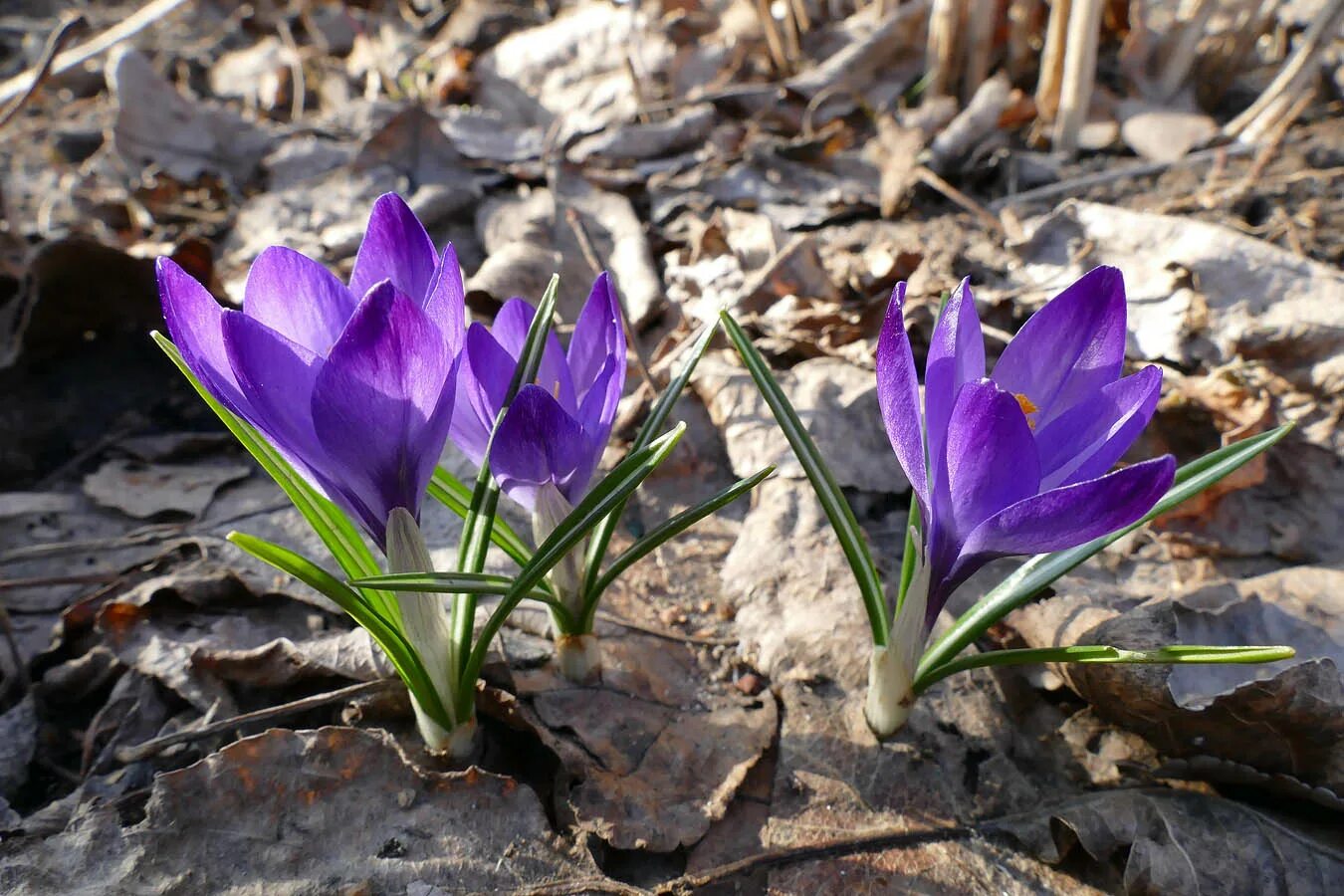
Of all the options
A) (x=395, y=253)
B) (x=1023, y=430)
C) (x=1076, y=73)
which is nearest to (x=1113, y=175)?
(x=1076, y=73)

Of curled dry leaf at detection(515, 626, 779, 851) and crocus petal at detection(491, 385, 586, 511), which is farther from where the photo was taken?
curled dry leaf at detection(515, 626, 779, 851)

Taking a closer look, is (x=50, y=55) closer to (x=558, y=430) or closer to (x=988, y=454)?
(x=558, y=430)

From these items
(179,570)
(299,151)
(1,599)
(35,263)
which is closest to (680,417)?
(179,570)

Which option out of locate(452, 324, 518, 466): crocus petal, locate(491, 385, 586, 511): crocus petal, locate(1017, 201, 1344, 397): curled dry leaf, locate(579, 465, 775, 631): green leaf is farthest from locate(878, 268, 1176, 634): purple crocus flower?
locate(1017, 201, 1344, 397): curled dry leaf

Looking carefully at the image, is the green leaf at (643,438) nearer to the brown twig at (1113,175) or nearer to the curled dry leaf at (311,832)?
the curled dry leaf at (311,832)

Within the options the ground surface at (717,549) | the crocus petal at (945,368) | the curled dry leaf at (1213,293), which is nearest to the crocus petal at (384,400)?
the ground surface at (717,549)

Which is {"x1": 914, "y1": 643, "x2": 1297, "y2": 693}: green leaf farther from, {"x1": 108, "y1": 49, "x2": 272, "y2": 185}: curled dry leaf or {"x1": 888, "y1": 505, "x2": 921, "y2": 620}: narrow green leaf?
{"x1": 108, "y1": 49, "x2": 272, "y2": 185}: curled dry leaf

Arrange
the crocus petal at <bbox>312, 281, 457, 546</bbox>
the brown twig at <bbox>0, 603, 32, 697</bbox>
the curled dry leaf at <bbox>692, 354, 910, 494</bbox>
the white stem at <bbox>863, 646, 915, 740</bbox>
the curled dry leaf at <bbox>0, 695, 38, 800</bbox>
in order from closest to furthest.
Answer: the crocus petal at <bbox>312, 281, 457, 546</bbox> < the white stem at <bbox>863, 646, 915, 740</bbox> < the curled dry leaf at <bbox>0, 695, 38, 800</bbox> < the brown twig at <bbox>0, 603, 32, 697</bbox> < the curled dry leaf at <bbox>692, 354, 910, 494</bbox>
